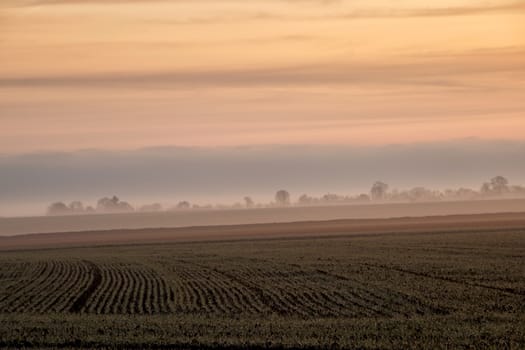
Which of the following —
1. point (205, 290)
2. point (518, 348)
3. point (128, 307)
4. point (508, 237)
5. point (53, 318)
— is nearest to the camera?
point (518, 348)

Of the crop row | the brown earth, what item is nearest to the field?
the crop row

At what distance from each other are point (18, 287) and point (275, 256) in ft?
72.8

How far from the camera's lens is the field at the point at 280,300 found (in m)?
29.6

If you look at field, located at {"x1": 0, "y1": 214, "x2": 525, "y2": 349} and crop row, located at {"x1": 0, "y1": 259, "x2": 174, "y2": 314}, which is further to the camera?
crop row, located at {"x1": 0, "y1": 259, "x2": 174, "y2": 314}

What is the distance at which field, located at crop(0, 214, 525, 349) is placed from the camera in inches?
1164

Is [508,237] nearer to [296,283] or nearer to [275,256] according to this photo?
[275,256]

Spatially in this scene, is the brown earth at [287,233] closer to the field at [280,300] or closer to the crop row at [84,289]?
the field at [280,300]

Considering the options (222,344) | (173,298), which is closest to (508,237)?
(173,298)

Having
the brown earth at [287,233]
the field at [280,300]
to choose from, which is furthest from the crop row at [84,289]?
the brown earth at [287,233]

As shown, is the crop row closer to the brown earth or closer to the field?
the field

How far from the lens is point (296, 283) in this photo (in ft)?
161

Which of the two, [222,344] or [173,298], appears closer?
[222,344]

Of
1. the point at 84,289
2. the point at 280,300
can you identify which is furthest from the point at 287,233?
the point at 280,300

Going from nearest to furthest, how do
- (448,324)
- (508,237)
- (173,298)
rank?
(448,324), (173,298), (508,237)
